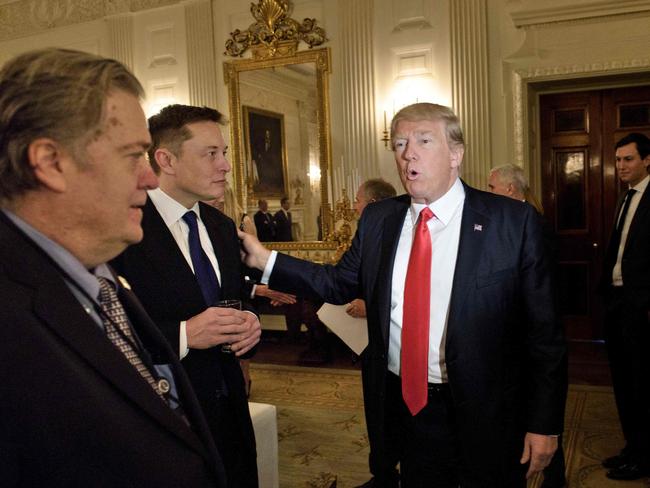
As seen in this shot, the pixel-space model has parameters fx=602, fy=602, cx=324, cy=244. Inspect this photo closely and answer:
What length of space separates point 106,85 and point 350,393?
14.0ft

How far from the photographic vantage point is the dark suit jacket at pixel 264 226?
6.61 m

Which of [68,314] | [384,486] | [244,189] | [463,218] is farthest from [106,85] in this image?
[244,189]

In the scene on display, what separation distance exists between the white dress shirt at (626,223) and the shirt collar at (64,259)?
3408 millimetres

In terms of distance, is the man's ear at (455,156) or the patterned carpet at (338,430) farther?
the patterned carpet at (338,430)

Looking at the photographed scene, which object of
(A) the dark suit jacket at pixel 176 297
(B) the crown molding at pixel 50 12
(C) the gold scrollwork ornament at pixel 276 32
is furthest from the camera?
(B) the crown molding at pixel 50 12

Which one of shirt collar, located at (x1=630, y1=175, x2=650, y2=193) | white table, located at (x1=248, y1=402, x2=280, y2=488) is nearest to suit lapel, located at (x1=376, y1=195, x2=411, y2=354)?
white table, located at (x1=248, y1=402, x2=280, y2=488)

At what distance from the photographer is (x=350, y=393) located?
492cm

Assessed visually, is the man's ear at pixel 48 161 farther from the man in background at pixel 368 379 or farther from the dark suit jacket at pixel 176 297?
the man in background at pixel 368 379

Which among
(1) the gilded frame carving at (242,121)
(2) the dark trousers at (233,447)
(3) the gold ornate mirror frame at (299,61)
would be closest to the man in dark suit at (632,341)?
(2) the dark trousers at (233,447)

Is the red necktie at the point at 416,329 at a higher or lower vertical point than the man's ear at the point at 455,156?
lower

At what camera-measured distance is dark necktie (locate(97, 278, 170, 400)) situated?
1.03 metres

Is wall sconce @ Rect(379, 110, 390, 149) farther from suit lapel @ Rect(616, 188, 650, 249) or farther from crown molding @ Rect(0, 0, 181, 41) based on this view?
crown molding @ Rect(0, 0, 181, 41)

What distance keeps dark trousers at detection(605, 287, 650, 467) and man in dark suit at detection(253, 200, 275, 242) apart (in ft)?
12.6

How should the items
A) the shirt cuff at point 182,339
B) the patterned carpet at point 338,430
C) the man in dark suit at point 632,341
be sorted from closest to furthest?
the shirt cuff at point 182,339
the man in dark suit at point 632,341
the patterned carpet at point 338,430
